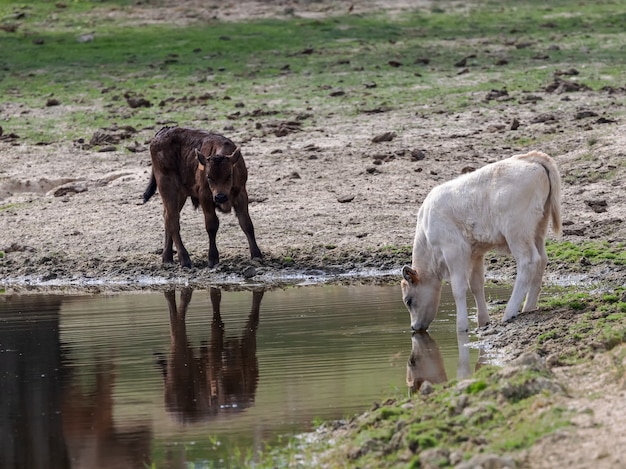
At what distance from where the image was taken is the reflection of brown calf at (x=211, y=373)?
9367 mm

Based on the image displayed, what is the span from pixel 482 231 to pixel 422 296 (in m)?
0.85

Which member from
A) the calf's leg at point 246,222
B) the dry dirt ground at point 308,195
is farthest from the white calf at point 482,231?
the calf's leg at point 246,222

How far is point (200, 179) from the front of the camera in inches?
628

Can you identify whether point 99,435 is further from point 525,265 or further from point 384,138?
point 384,138

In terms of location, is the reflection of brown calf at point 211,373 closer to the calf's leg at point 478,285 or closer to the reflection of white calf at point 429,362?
the reflection of white calf at point 429,362

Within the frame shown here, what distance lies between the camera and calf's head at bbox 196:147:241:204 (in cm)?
1522

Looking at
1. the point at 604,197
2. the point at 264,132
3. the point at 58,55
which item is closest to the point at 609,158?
the point at 604,197

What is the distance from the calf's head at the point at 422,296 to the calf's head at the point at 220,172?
162 inches

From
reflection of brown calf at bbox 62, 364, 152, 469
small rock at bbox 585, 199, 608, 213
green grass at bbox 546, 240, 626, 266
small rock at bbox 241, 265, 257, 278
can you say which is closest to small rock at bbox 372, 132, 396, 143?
small rock at bbox 585, 199, 608, 213

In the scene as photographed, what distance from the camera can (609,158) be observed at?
60.6ft

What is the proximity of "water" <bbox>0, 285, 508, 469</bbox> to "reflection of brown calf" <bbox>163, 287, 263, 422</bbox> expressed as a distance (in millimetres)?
12

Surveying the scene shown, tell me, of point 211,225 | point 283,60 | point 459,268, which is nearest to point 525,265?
point 459,268

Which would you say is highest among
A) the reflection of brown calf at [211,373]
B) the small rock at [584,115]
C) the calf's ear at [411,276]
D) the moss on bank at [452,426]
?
the moss on bank at [452,426]

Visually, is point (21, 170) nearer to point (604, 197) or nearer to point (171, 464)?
point (604, 197)
